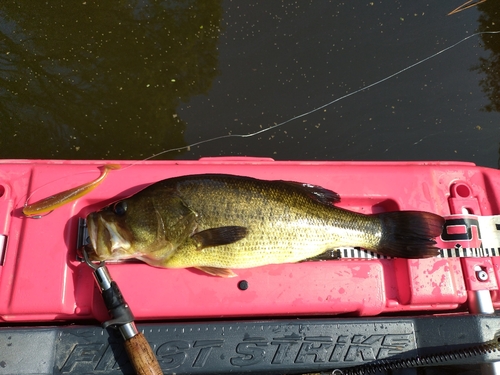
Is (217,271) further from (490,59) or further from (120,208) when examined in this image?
(490,59)

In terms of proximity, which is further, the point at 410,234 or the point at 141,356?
the point at 410,234

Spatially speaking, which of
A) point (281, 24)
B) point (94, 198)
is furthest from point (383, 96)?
point (94, 198)

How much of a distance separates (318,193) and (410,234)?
0.67 metres

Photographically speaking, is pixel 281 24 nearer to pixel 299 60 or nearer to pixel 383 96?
pixel 299 60

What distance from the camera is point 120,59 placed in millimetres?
3941

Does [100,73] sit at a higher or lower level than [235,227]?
higher

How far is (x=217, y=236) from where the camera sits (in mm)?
2383

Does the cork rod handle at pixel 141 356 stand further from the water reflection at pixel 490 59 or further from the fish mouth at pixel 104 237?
the water reflection at pixel 490 59

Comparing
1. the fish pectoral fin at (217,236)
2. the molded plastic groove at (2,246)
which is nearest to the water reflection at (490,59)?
the fish pectoral fin at (217,236)

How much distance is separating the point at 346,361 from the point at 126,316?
1396 mm

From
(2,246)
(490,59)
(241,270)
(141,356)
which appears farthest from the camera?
(490,59)

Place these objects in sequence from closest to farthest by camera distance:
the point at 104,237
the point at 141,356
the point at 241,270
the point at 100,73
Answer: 1. the point at 141,356
2. the point at 104,237
3. the point at 241,270
4. the point at 100,73

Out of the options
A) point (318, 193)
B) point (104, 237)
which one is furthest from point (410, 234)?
point (104, 237)

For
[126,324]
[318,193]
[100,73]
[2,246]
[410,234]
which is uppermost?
[100,73]
